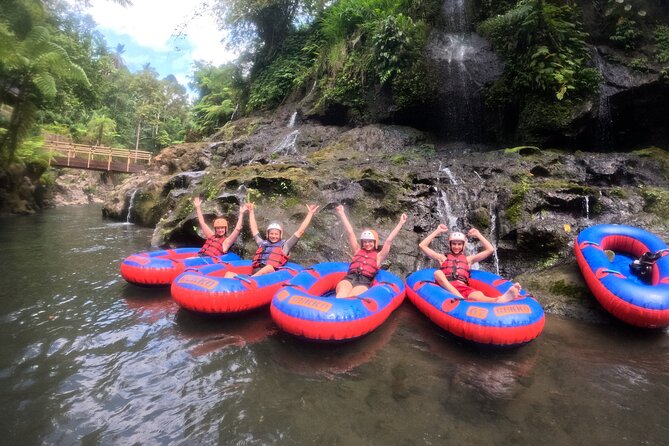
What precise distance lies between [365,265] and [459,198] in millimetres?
2874

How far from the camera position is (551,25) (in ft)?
28.6

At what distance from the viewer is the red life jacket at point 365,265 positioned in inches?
191

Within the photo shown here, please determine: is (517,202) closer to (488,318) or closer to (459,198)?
(459,198)

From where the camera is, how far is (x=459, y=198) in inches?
266

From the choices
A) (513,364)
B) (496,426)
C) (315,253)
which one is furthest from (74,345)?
(513,364)

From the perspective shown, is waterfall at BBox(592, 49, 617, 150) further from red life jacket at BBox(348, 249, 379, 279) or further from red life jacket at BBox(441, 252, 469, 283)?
red life jacket at BBox(348, 249, 379, 279)

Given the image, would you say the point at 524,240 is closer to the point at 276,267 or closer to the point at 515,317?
the point at 515,317

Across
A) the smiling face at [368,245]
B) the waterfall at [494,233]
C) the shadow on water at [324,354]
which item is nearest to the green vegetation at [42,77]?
the smiling face at [368,245]

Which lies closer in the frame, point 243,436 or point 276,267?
point 243,436

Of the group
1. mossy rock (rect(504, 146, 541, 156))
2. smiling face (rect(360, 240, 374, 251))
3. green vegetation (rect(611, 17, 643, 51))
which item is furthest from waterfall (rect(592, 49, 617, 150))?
smiling face (rect(360, 240, 374, 251))

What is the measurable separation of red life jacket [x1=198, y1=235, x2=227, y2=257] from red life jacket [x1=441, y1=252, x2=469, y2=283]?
355 centimetres

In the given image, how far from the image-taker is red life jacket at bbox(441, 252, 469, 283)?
15.7 ft

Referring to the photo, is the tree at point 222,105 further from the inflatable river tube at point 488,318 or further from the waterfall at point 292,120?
the inflatable river tube at point 488,318

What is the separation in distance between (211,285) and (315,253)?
7.83ft
